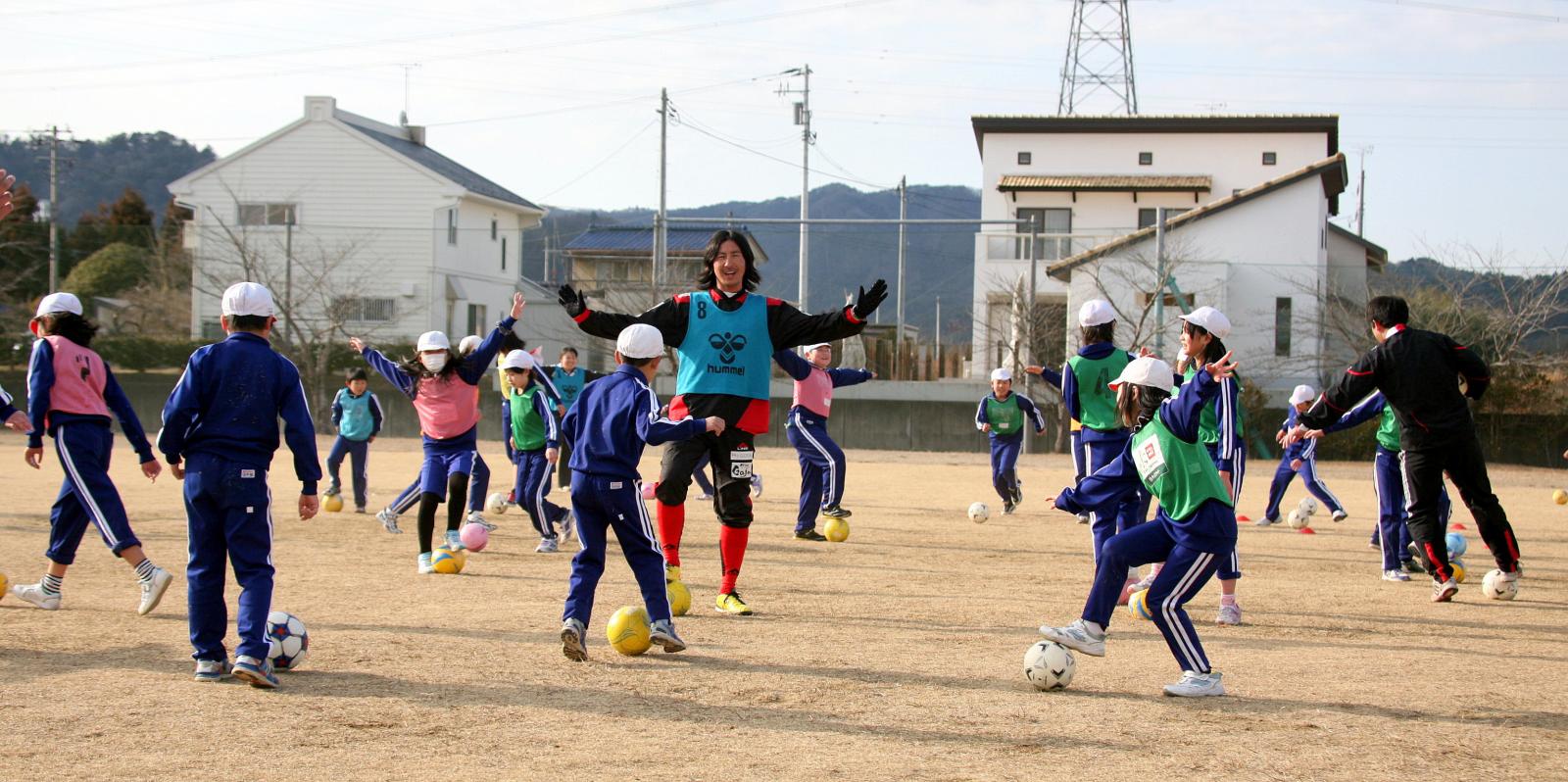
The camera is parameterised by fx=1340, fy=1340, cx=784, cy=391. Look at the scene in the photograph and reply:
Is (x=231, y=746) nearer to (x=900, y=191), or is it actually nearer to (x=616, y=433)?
(x=616, y=433)

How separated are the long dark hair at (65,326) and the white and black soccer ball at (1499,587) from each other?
30.9 ft

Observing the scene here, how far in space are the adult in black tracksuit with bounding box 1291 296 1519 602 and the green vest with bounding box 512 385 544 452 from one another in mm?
6423

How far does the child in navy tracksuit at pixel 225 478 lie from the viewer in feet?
19.2

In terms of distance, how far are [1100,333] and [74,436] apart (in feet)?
20.7

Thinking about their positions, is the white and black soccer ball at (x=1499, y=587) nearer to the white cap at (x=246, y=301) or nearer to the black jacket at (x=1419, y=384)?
the black jacket at (x=1419, y=384)

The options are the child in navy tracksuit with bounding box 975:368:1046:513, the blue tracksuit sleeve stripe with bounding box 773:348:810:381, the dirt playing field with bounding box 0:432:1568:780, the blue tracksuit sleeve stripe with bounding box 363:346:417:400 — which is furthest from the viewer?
the child in navy tracksuit with bounding box 975:368:1046:513

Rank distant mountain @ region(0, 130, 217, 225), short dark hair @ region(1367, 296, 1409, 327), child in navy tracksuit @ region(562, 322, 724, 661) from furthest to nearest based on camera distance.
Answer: distant mountain @ region(0, 130, 217, 225) → short dark hair @ region(1367, 296, 1409, 327) → child in navy tracksuit @ region(562, 322, 724, 661)

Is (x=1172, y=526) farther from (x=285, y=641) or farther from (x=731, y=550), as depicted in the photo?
(x=285, y=641)

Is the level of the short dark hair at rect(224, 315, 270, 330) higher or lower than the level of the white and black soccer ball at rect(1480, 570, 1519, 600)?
higher

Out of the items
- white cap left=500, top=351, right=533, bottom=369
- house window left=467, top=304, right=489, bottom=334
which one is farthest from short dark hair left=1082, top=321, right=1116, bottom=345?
house window left=467, top=304, right=489, bottom=334

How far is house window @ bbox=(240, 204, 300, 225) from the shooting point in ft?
132

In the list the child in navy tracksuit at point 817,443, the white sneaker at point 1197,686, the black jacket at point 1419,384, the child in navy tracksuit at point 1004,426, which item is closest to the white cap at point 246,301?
the white sneaker at point 1197,686

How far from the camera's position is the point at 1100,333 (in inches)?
335

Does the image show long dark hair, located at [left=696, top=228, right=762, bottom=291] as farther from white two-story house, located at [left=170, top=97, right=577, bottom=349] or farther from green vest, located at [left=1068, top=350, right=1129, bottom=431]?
white two-story house, located at [left=170, top=97, right=577, bottom=349]
